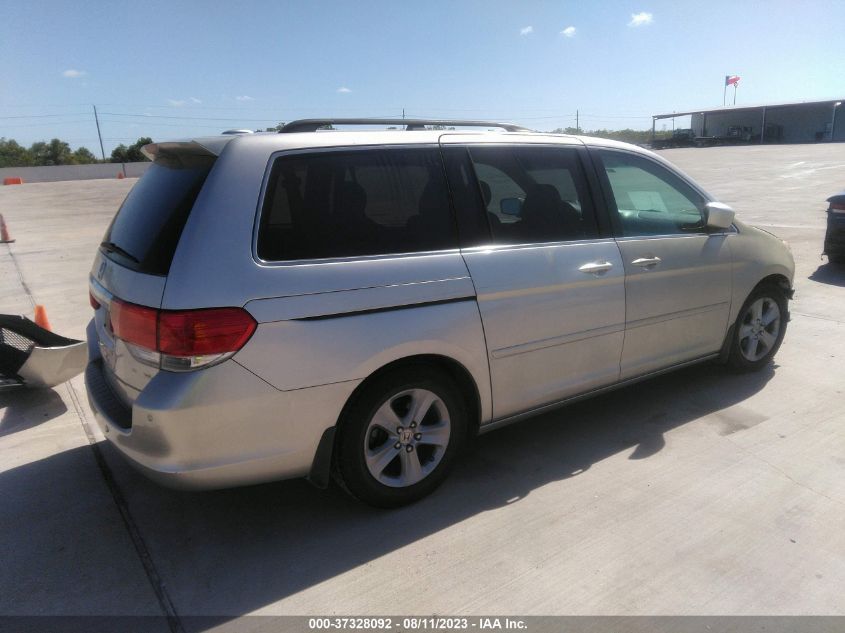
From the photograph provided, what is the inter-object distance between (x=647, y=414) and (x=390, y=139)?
2.51 m

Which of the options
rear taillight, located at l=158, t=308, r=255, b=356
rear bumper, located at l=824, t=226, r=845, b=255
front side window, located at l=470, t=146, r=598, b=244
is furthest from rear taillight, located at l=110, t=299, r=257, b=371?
rear bumper, located at l=824, t=226, r=845, b=255

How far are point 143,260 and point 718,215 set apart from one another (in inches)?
137

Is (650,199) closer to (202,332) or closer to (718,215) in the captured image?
(718,215)

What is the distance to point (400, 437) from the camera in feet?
10.2

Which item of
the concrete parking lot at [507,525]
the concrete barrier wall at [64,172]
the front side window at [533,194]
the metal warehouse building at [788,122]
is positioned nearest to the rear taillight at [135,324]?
the concrete parking lot at [507,525]

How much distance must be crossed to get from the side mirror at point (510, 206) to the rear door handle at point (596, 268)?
48 centimetres

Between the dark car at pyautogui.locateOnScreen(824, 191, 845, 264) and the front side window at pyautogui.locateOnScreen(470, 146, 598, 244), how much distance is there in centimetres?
607

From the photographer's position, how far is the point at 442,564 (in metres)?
2.79

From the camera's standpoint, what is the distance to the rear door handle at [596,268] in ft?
11.8

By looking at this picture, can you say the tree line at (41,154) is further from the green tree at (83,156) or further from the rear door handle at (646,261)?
the rear door handle at (646,261)

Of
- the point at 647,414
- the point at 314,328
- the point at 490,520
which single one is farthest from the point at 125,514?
the point at 647,414

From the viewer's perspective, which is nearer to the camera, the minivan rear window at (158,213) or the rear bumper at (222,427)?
the rear bumper at (222,427)

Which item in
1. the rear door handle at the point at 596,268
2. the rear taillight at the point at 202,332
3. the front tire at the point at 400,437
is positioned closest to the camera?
the rear taillight at the point at 202,332

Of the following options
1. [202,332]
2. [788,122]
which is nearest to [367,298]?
[202,332]
